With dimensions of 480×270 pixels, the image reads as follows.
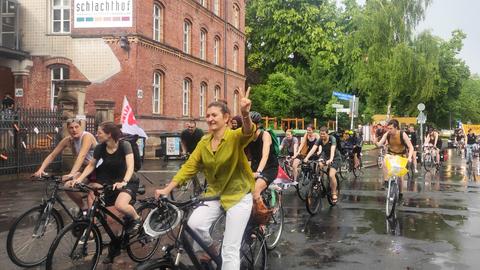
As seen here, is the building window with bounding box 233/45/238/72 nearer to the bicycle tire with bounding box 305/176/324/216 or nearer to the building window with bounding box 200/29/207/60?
the building window with bounding box 200/29/207/60

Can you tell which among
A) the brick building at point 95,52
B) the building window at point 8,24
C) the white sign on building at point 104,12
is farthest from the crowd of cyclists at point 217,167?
the building window at point 8,24

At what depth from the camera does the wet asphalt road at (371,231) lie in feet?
21.6

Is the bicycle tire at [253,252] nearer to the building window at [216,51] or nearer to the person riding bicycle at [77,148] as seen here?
the person riding bicycle at [77,148]

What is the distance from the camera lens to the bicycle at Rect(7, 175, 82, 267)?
241 inches

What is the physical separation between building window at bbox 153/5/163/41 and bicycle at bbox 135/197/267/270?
21841 mm

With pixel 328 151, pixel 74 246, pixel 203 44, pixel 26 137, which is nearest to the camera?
pixel 74 246

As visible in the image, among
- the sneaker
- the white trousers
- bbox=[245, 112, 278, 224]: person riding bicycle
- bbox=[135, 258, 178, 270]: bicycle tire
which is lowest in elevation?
the sneaker

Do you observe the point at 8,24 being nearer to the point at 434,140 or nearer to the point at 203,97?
the point at 203,97

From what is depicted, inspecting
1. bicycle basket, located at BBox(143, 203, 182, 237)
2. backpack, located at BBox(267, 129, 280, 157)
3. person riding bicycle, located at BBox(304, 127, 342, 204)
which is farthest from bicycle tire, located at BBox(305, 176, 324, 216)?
bicycle basket, located at BBox(143, 203, 182, 237)

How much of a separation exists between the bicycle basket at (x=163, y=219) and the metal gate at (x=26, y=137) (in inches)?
464

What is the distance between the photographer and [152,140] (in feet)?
81.8

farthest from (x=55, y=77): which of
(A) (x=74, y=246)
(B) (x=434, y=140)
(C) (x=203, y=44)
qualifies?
(A) (x=74, y=246)

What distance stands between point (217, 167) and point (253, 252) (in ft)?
4.05

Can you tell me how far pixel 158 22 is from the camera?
26422 mm
